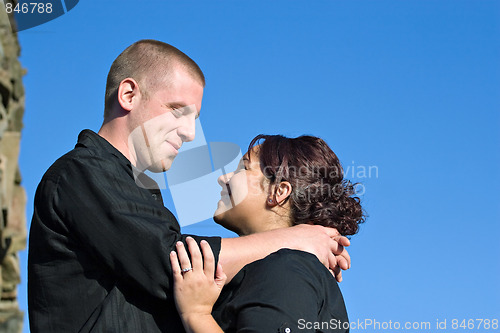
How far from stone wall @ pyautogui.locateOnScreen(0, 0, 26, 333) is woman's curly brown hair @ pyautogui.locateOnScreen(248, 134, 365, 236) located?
2576mm

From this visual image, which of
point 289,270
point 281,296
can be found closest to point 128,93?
point 289,270

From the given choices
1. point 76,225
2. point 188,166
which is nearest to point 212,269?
point 76,225

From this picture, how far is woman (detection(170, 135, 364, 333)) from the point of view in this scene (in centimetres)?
308

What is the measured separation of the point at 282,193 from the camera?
13.4 ft

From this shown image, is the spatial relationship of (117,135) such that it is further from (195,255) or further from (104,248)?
(195,255)

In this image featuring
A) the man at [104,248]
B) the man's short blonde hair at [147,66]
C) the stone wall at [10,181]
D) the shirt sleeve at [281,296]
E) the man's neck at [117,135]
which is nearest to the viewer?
the stone wall at [10,181]

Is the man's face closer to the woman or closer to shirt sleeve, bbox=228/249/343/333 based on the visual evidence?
the woman

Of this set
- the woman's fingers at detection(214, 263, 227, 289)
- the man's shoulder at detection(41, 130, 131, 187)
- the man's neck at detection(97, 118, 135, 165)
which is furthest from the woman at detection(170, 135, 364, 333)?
the man's neck at detection(97, 118, 135, 165)

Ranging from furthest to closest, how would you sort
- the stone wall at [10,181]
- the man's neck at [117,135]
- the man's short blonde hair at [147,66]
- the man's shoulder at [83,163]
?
the man's short blonde hair at [147,66]
the man's neck at [117,135]
the man's shoulder at [83,163]
the stone wall at [10,181]

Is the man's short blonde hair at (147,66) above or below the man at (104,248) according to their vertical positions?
above

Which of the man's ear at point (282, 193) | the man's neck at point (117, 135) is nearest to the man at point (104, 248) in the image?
the man's neck at point (117, 135)

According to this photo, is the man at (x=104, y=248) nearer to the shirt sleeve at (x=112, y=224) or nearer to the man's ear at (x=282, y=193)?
the shirt sleeve at (x=112, y=224)

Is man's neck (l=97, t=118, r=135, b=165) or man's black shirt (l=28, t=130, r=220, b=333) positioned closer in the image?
man's black shirt (l=28, t=130, r=220, b=333)

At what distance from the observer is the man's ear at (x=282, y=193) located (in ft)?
13.4
